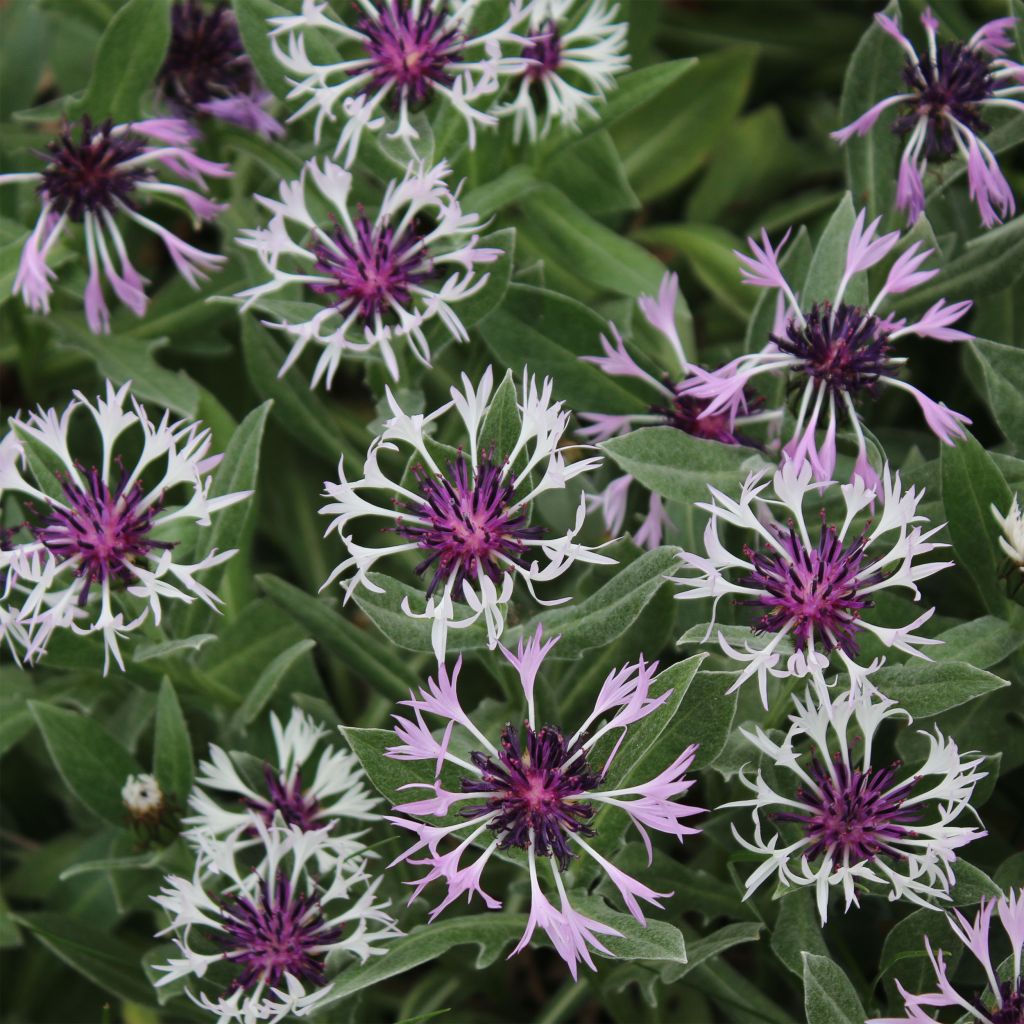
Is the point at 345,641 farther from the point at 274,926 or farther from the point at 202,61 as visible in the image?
the point at 202,61

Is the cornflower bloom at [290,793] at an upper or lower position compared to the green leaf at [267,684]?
lower

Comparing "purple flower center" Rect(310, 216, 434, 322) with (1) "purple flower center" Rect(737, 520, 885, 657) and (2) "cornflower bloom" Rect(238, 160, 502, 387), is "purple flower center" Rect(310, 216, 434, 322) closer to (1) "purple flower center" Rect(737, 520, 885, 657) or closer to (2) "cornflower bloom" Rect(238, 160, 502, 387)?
(2) "cornflower bloom" Rect(238, 160, 502, 387)

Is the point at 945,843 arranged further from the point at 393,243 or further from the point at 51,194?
the point at 51,194

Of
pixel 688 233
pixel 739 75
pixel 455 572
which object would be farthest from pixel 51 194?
pixel 739 75

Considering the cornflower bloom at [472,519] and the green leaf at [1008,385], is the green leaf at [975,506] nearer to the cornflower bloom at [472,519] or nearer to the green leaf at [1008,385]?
the green leaf at [1008,385]

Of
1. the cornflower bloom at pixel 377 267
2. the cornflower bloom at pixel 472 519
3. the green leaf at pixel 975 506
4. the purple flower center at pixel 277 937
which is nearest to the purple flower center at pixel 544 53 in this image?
the cornflower bloom at pixel 377 267

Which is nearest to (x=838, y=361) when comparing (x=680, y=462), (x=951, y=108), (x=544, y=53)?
(x=680, y=462)
